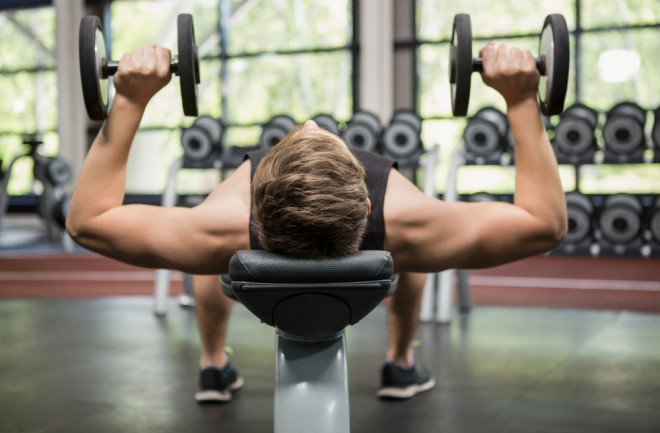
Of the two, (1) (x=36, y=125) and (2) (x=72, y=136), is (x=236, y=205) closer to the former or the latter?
Result: (2) (x=72, y=136)

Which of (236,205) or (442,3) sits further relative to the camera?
(442,3)

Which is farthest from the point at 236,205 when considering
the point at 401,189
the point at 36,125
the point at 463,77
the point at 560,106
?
the point at 36,125

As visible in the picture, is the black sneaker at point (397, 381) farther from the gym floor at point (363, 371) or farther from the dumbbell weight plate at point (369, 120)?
the dumbbell weight plate at point (369, 120)

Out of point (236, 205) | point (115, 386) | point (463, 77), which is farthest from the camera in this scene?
point (115, 386)

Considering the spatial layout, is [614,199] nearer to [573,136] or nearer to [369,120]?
[573,136]

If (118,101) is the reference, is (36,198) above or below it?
below

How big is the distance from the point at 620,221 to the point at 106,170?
321cm

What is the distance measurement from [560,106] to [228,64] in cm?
663

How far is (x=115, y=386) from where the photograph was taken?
2248 millimetres

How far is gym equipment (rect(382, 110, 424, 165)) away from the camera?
432 cm

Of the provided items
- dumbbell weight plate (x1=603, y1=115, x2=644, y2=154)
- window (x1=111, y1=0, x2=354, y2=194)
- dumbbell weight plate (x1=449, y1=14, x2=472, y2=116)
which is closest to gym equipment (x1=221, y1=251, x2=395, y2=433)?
dumbbell weight plate (x1=449, y1=14, x2=472, y2=116)

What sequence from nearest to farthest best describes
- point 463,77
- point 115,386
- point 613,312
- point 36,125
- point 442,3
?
point 463,77 → point 115,386 → point 613,312 → point 442,3 → point 36,125

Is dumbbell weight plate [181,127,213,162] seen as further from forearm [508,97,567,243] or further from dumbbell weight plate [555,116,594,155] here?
forearm [508,97,567,243]

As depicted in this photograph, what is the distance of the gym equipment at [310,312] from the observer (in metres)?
1.21
